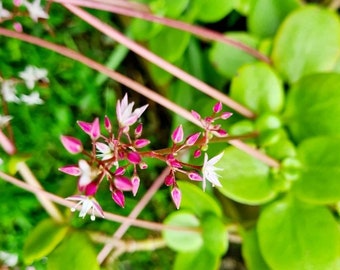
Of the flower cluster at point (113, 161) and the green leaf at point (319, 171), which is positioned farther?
the green leaf at point (319, 171)

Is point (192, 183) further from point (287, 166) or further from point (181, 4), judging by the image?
point (181, 4)

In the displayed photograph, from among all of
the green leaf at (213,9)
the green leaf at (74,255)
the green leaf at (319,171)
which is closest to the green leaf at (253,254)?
the green leaf at (319,171)

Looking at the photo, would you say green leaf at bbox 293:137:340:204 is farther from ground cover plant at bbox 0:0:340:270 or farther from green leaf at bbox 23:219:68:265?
green leaf at bbox 23:219:68:265

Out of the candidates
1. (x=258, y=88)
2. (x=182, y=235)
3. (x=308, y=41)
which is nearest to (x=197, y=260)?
(x=182, y=235)

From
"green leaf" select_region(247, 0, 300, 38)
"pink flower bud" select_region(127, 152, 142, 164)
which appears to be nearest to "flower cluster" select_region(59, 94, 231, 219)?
"pink flower bud" select_region(127, 152, 142, 164)

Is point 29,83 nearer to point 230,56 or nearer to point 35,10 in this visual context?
point 35,10

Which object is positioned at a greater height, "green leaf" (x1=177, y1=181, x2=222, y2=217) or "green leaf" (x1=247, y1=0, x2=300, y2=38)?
"green leaf" (x1=247, y1=0, x2=300, y2=38)

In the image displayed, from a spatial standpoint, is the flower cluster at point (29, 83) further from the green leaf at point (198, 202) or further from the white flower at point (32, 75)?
the green leaf at point (198, 202)
